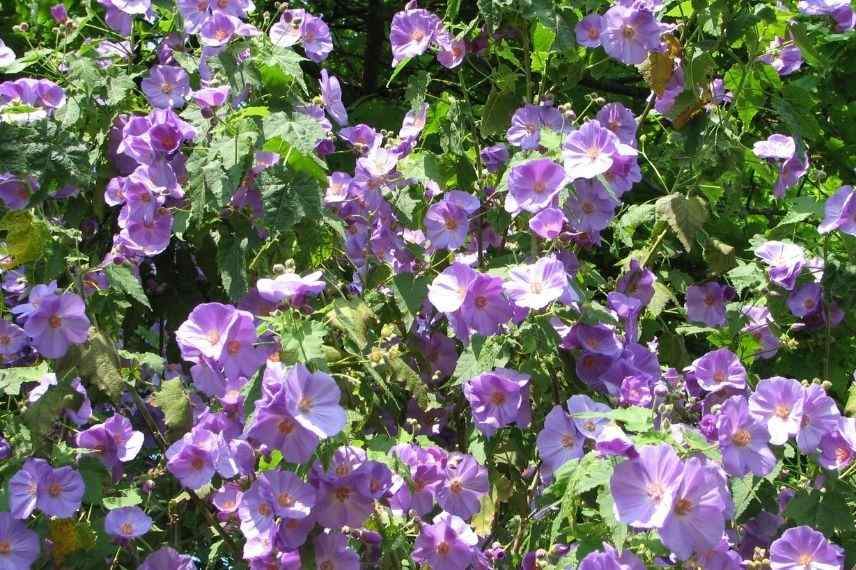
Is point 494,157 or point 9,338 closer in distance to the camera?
point 9,338

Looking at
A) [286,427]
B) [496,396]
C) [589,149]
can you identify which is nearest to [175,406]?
[286,427]

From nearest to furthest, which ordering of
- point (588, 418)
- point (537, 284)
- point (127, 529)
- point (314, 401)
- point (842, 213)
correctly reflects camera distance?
1. point (314, 401)
2. point (588, 418)
3. point (537, 284)
4. point (127, 529)
5. point (842, 213)

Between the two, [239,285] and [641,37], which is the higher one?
[641,37]

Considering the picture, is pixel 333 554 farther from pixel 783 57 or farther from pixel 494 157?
pixel 783 57

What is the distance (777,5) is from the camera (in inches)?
111

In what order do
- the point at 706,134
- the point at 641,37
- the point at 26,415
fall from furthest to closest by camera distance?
the point at 706,134 → the point at 641,37 → the point at 26,415

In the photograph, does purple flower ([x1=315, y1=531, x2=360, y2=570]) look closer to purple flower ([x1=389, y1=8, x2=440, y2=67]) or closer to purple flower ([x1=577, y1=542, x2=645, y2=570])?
purple flower ([x1=577, y1=542, x2=645, y2=570])

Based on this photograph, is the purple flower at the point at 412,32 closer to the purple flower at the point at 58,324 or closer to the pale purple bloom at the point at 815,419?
the purple flower at the point at 58,324

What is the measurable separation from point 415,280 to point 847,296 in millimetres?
1047

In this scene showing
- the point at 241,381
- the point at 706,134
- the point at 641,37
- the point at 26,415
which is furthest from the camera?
the point at 706,134

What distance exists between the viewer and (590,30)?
2596 millimetres

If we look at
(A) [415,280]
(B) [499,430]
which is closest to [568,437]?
(B) [499,430]

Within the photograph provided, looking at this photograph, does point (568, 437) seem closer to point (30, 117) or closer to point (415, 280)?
point (415, 280)

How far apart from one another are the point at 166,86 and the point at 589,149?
1.13 metres
